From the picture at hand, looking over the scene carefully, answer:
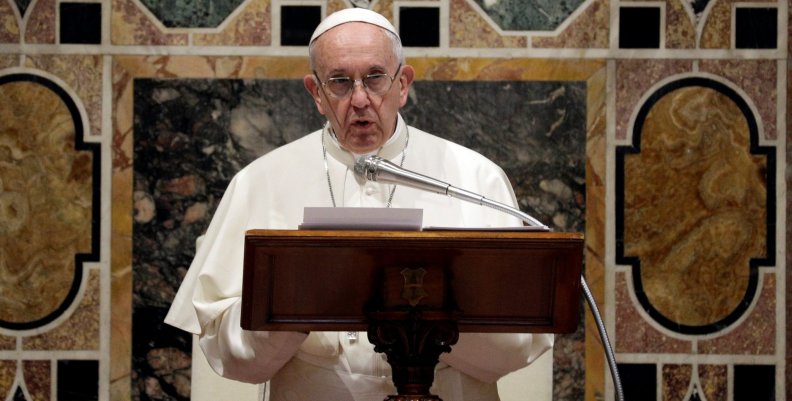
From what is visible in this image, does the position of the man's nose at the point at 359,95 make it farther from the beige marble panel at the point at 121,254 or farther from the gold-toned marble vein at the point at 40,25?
the gold-toned marble vein at the point at 40,25

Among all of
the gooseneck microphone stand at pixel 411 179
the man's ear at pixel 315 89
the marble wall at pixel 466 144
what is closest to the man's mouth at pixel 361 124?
the man's ear at pixel 315 89

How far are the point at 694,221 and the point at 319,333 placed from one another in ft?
6.88

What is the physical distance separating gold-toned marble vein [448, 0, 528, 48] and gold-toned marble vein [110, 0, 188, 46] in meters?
1.07

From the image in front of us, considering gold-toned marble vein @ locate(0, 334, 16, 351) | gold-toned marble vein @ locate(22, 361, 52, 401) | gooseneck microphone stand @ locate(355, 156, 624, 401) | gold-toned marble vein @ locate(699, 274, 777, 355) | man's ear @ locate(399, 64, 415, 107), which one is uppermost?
man's ear @ locate(399, 64, 415, 107)

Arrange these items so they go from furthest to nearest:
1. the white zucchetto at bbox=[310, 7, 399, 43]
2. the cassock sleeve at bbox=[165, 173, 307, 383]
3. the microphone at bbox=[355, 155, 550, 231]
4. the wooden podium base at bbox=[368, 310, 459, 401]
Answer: the white zucchetto at bbox=[310, 7, 399, 43], the cassock sleeve at bbox=[165, 173, 307, 383], the microphone at bbox=[355, 155, 550, 231], the wooden podium base at bbox=[368, 310, 459, 401]

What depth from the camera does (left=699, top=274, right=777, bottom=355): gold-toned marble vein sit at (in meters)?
5.28

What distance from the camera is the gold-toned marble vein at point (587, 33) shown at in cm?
530

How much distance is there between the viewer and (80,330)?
5254 mm

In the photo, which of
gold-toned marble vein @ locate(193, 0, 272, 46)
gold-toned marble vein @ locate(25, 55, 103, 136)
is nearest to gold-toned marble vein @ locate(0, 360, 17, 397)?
gold-toned marble vein @ locate(25, 55, 103, 136)

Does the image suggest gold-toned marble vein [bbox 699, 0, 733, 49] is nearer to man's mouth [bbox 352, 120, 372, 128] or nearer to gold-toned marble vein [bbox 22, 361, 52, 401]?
man's mouth [bbox 352, 120, 372, 128]

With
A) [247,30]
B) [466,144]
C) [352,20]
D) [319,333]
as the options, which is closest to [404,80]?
[352,20]

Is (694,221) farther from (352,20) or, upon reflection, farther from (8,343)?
(8,343)

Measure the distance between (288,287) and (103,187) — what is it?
2.40 meters

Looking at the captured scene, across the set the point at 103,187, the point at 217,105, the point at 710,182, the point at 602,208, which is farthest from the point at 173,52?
the point at 710,182
